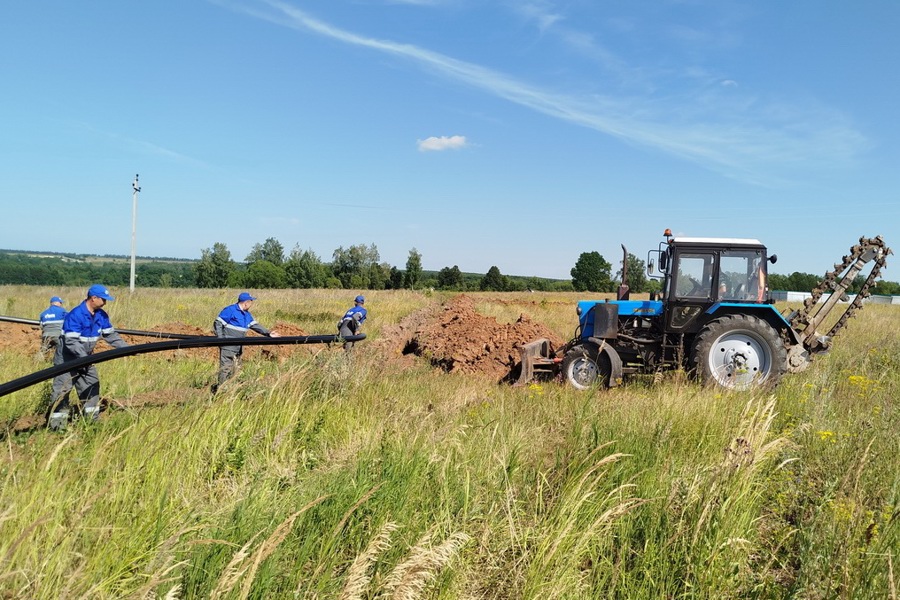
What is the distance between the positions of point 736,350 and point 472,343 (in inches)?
188

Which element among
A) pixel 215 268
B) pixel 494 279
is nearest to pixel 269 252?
pixel 215 268

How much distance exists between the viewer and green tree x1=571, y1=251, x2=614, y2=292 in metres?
62.2

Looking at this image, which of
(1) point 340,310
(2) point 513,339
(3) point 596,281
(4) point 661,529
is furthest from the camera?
(3) point 596,281

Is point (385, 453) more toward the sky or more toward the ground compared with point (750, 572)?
more toward the sky

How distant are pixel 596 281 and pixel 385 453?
61.8 metres

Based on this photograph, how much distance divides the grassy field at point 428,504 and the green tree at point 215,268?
93646 mm

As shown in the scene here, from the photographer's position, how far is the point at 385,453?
3576 mm

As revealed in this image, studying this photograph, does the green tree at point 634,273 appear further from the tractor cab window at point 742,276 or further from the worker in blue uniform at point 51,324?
the worker in blue uniform at point 51,324

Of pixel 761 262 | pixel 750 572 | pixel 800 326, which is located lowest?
pixel 750 572

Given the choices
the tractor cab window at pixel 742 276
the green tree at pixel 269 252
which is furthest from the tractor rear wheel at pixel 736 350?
the green tree at pixel 269 252

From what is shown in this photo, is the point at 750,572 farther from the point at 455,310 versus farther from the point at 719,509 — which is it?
the point at 455,310

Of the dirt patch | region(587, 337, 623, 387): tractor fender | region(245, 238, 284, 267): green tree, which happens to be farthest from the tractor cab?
region(245, 238, 284, 267): green tree

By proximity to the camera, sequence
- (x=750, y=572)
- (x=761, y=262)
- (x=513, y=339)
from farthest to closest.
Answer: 1. (x=513, y=339)
2. (x=761, y=262)
3. (x=750, y=572)

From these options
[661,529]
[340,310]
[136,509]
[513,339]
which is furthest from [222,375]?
[340,310]
